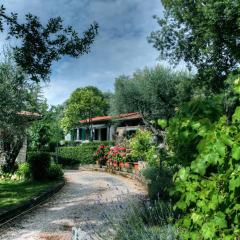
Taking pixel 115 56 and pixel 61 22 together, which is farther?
pixel 115 56

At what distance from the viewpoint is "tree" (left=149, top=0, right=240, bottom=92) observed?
1964 cm

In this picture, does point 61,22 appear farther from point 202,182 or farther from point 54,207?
point 202,182

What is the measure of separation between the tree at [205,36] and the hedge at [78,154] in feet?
29.2

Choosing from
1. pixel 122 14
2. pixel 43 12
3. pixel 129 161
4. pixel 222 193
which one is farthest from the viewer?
pixel 129 161

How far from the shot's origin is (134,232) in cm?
475

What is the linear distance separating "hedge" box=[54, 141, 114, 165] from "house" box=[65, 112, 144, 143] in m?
5.05

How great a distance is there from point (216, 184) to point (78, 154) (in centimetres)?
2607

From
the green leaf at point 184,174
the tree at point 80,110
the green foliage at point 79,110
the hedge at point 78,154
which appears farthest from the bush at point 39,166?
the green foliage at point 79,110

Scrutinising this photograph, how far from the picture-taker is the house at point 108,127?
3623 centimetres

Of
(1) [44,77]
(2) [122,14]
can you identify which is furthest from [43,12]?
(2) [122,14]

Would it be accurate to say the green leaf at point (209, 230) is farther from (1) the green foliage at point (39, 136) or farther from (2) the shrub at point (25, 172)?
(1) the green foliage at point (39, 136)

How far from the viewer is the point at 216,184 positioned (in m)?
2.93

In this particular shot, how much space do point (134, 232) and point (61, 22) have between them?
5895 mm

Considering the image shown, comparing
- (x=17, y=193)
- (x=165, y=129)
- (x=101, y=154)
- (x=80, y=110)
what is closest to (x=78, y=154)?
(x=101, y=154)
